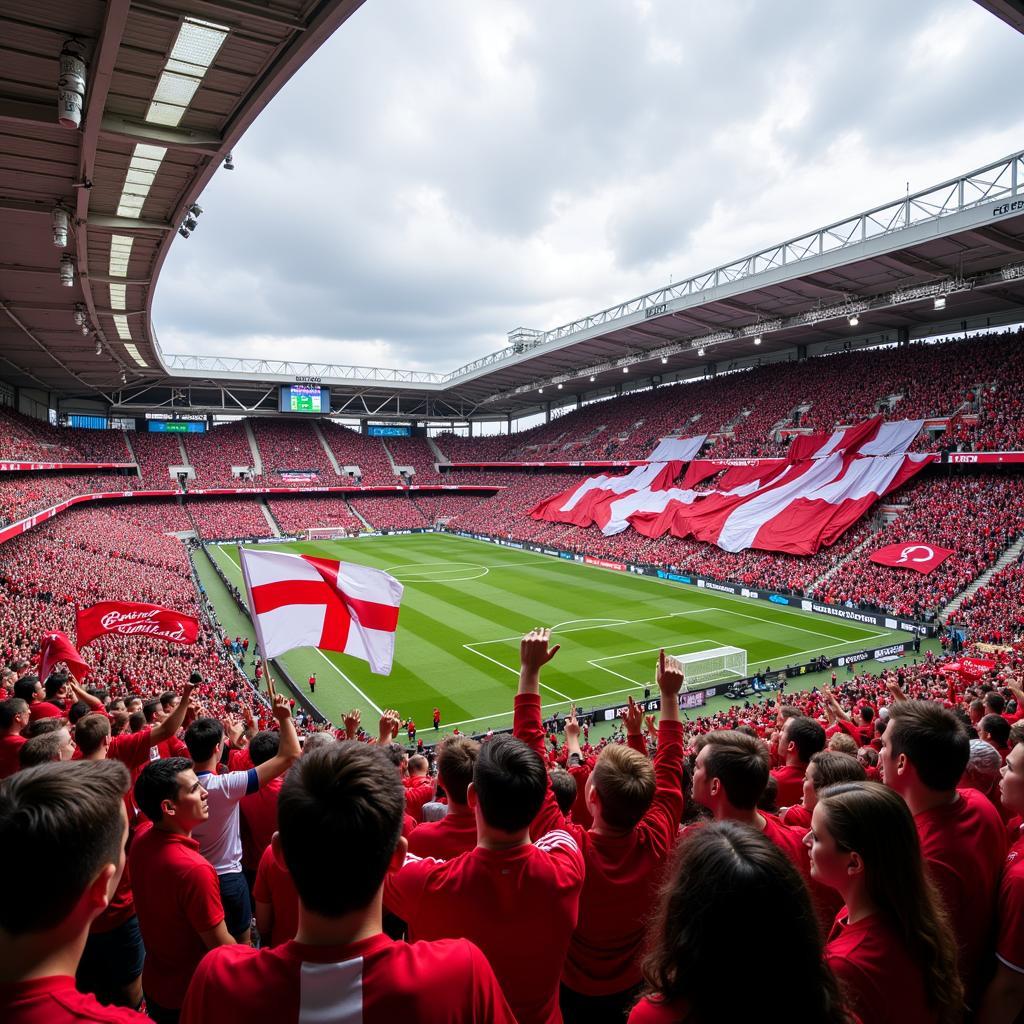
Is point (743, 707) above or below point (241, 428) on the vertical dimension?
below

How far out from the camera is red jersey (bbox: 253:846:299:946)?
3441 millimetres

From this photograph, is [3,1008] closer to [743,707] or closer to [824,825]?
[824,825]

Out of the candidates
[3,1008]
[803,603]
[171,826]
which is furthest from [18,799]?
[803,603]

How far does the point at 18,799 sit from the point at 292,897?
6.46 ft

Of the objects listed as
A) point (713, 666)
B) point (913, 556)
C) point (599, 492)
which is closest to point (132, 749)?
point (713, 666)

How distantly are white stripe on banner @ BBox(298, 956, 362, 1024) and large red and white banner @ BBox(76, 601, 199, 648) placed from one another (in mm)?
11072

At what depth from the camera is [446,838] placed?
3.48 m

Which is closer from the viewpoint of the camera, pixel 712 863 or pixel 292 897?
pixel 712 863

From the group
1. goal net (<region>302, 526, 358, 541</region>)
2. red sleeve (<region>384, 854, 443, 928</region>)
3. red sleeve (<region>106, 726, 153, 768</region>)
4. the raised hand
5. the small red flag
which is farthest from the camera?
goal net (<region>302, 526, 358, 541</region>)

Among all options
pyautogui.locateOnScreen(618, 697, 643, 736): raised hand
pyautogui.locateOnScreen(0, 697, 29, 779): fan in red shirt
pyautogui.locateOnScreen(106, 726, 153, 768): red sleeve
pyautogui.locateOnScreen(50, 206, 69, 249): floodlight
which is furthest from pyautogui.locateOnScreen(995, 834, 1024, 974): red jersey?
pyautogui.locateOnScreen(50, 206, 69, 249): floodlight

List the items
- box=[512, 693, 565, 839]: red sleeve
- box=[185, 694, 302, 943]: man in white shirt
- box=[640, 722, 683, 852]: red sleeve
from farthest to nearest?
box=[185, 694, 302, 943]: man in white shirt
box=[512, 693, 565, 839]: red sleeve
box=[640, 722, 683, 852]: red sleeve

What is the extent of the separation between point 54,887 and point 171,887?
6.28ft

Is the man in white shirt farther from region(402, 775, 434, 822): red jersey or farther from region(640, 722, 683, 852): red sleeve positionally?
region(640, 722, 683, 852): red sleeve

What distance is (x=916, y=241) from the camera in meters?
28.2
